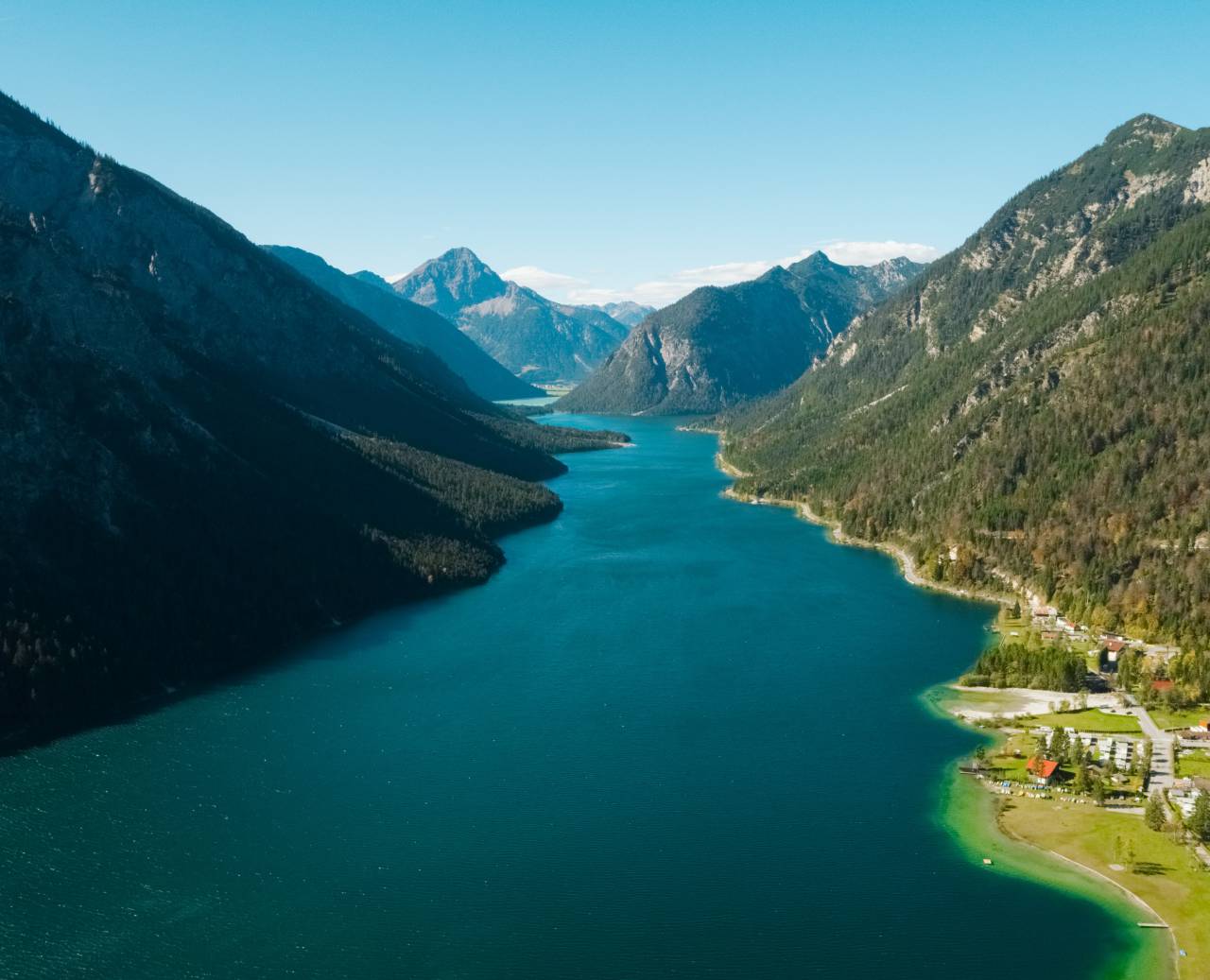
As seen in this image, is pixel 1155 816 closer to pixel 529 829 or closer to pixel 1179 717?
pixel 1179 717

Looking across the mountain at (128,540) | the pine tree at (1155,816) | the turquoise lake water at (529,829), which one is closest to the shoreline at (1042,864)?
the turquoise lake water at (529,829)

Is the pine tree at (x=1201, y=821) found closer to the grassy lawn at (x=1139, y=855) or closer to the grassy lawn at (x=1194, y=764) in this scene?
the grassy lawn at (x=1139, y=855)

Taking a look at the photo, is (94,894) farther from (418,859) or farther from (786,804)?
(786,804)

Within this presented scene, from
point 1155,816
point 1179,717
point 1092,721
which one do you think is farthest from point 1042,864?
point 1179,717

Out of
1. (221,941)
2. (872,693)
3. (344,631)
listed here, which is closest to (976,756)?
(872,693)

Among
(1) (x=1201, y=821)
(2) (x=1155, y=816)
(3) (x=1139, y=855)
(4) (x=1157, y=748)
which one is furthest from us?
(4) (x=1157, y=748)

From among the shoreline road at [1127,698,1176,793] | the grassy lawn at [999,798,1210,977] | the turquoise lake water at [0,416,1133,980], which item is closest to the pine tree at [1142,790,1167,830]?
the grassy lawn at [999,798,1210,977]

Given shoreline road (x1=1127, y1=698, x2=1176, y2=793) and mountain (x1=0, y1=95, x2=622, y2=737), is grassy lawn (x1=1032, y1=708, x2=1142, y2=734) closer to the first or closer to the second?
shoreline road (x1=1127, y1=698, x2=1176, y2=793)
